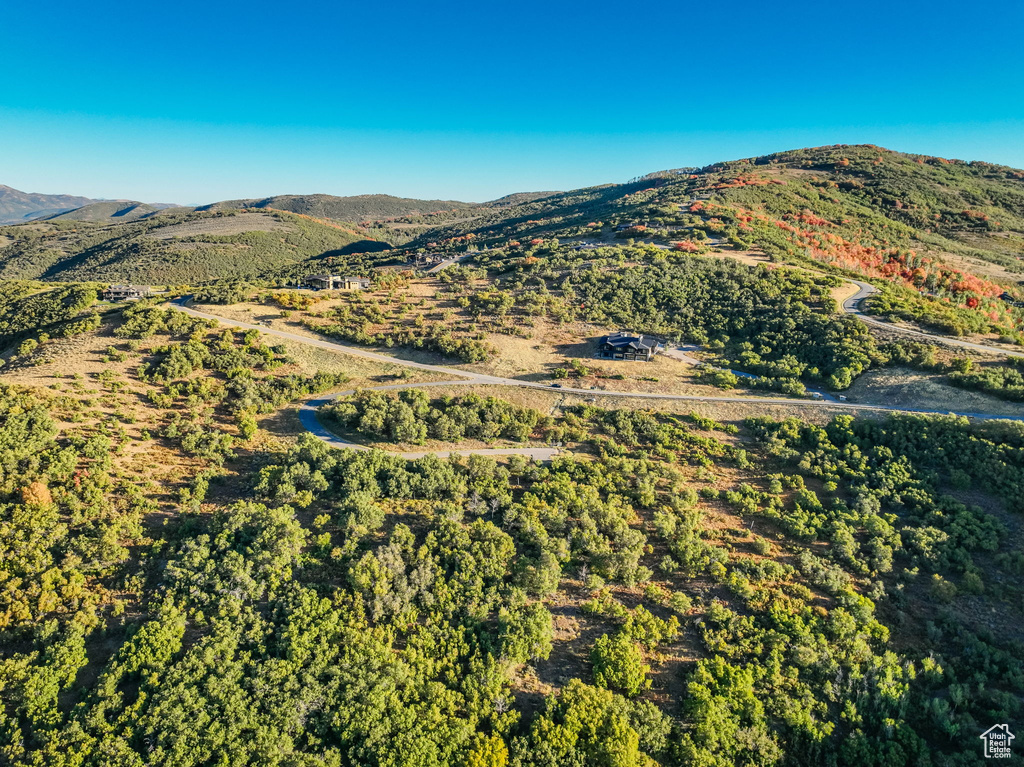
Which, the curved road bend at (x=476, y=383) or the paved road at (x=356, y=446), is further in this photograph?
the curved road bend at (x=476, y=383)

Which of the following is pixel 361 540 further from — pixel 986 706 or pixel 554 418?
pixel 986 706

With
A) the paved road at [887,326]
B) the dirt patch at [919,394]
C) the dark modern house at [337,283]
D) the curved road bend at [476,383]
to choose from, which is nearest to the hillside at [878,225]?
the paved road at [887,326]

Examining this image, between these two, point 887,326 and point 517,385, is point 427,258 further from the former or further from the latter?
point 887,326

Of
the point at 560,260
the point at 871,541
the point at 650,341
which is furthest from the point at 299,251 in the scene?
the point at 871,541

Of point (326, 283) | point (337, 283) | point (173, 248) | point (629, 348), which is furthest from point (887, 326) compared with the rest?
point (173, 248)

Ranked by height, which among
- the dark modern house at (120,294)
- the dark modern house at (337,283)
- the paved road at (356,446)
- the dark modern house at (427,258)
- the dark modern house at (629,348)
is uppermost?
the dark modern house at (427,258)

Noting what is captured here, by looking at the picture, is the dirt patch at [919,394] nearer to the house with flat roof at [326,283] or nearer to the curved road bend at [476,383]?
the curved road bend at [476,383]
